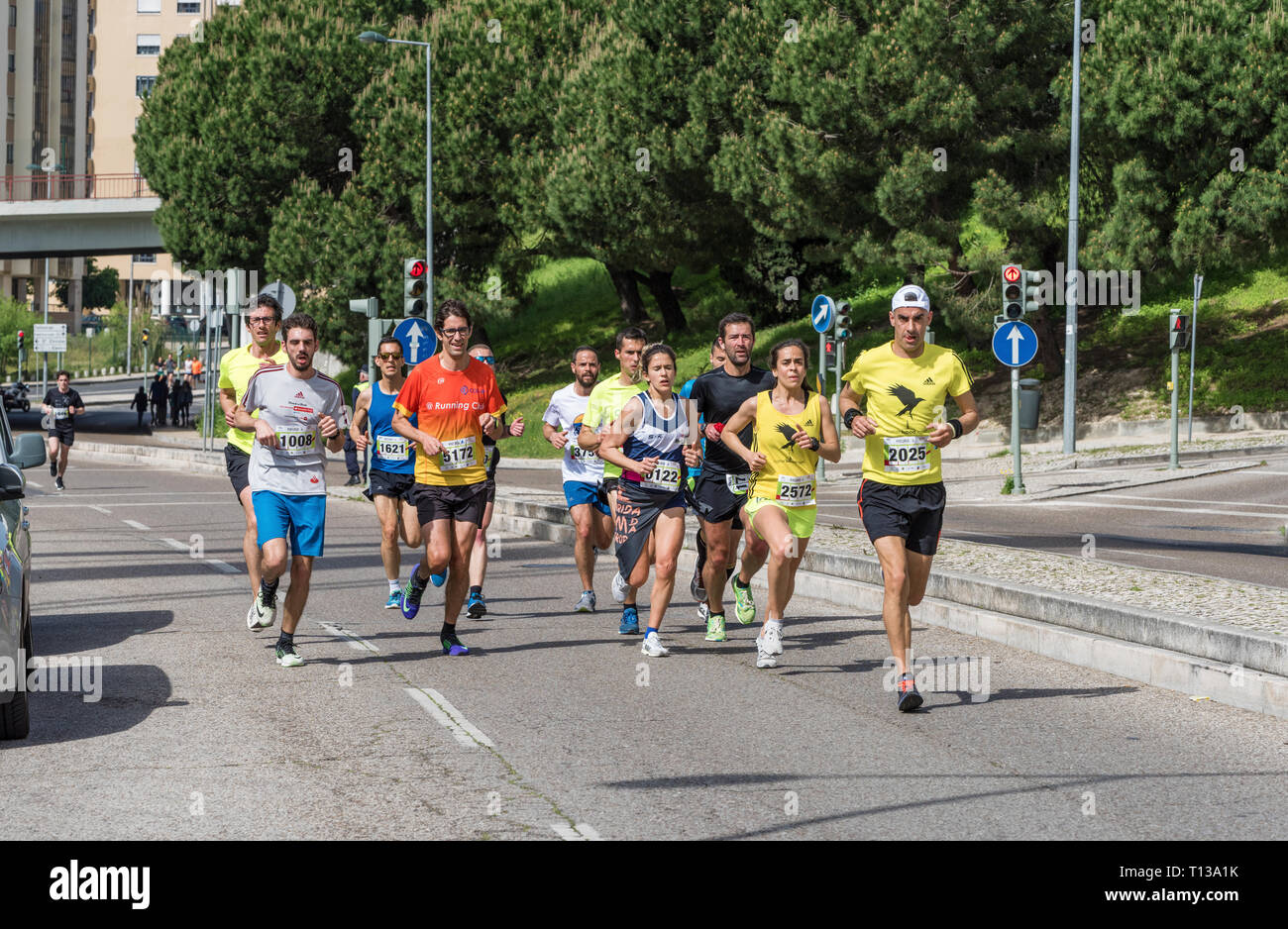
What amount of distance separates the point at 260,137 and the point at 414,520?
4070 centimetres

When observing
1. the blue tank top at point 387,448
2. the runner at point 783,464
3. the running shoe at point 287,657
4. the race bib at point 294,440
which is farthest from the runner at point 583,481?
the running shoe at point 287,657

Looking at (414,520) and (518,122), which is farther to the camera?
(518,122)

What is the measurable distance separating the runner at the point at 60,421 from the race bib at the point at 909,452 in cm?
2143

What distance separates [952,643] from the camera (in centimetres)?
1059

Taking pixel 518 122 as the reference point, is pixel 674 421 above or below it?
below

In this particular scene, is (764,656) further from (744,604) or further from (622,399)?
(622,399)

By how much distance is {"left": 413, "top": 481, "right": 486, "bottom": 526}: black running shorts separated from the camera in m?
9.85

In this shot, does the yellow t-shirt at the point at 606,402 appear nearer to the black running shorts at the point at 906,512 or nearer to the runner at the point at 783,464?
the runner at the point at 783,464

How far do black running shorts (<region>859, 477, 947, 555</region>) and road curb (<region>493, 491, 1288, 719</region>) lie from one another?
66.0 inches

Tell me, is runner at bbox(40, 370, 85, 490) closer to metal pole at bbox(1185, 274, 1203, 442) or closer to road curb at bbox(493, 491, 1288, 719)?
road curb at bbox(493, 491, 1288, 719)

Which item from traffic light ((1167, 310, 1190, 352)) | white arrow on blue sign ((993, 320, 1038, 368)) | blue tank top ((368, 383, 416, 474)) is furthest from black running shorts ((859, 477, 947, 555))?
traffic light ((1167, 310, 1190, 352))

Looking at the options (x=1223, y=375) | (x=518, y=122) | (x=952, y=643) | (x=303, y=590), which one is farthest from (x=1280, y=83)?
(x=303, y=590)

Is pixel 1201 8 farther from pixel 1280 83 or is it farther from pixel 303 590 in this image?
pixel 303 590

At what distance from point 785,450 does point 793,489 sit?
0.79ft
